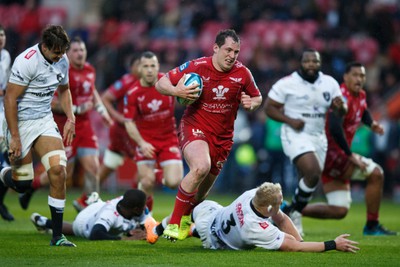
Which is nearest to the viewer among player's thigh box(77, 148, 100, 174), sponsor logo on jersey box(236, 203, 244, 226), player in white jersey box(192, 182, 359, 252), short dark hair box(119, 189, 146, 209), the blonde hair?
the blonde hair

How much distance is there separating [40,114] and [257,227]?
2.96 metres

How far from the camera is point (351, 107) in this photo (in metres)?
13.4

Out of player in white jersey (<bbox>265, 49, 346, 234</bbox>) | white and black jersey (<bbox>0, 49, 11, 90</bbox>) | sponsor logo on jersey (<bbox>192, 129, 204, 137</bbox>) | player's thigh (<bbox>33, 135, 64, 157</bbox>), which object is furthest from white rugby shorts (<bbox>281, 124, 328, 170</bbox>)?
white and black jersey (<bbox>0, 49, 11, 90</bbox>)

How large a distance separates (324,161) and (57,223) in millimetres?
4678

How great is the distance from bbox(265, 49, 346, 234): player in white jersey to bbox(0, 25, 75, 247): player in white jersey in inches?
151

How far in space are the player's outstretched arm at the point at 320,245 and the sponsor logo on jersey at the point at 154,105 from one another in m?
4.19

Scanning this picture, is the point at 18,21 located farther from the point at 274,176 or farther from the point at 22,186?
the point at 22,186

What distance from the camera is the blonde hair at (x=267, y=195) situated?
9242 millimetres

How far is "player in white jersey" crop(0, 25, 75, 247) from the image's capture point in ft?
32.3

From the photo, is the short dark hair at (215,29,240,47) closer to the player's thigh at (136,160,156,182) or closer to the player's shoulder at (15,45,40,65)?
the player's shoulder at (15,45,40,65)

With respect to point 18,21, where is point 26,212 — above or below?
Answer: below

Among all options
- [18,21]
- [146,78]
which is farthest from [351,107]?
[18,21]

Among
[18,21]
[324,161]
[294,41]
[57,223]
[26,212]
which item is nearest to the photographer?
[57,223]

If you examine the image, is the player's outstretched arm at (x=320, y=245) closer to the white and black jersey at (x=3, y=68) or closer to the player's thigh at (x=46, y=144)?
the player's thigh at (x=46, y=144)
